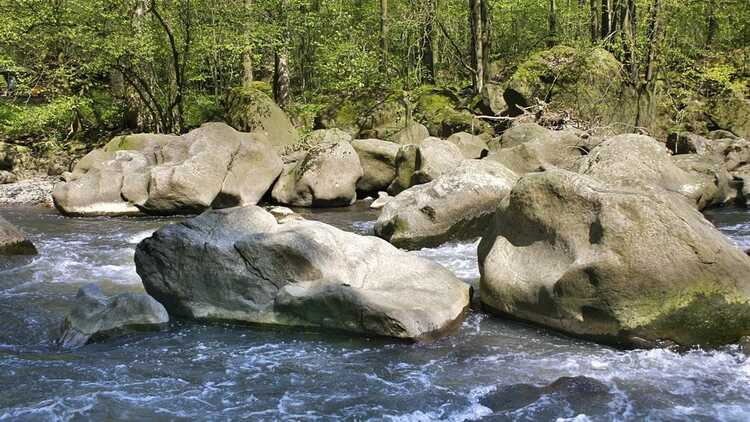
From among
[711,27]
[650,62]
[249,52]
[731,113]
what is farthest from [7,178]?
[711,27]

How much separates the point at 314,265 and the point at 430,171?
8.77m

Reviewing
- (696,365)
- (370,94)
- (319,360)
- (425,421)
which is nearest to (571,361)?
(696,365)

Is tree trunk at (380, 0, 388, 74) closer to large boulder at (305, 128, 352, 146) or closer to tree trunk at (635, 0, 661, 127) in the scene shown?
large boulder at (305, 128, 352, 146)

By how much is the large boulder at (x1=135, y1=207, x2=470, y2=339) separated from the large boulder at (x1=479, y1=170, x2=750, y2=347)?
3.66 ft

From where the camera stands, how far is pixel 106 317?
820 centimetres

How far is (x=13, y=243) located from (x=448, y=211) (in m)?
7.79

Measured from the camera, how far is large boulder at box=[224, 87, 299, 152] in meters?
23.2

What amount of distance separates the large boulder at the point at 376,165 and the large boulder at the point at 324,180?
456 mm

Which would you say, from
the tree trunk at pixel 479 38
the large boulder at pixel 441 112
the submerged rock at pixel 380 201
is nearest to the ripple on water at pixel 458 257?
the submerged rock at pixel 380 201

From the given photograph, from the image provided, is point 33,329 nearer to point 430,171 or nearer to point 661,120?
point 430,171

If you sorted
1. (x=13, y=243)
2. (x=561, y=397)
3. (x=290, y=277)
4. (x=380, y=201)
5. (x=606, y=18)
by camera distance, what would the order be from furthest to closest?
(x=606, y=18) → (x=380, y=201) → (x=13, y=243) → (x=290, y=277) → (x=561, y=397)

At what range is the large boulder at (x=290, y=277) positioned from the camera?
318 inches

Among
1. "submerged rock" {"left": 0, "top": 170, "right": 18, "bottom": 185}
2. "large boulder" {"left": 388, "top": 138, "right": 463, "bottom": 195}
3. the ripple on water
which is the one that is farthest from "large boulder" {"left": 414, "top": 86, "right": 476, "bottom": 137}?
"submerged rock" {"left": 0, "top": 170, "right": 18, "bottom": 185}

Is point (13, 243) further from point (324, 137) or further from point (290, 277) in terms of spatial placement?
point (324, 137)
